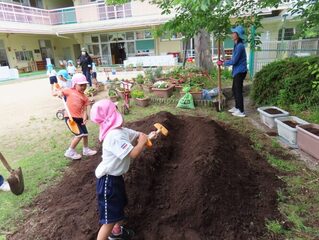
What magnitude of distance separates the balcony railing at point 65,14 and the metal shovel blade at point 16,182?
18327 millimetres

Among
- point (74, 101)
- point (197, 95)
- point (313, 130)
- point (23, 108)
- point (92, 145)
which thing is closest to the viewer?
point (313, 130)

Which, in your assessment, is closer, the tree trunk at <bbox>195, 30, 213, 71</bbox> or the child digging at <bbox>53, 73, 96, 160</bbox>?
the child digging at <bbox>53, 73, 96, 160</bbox>

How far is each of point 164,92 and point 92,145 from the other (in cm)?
334

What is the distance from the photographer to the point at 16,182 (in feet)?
11.2

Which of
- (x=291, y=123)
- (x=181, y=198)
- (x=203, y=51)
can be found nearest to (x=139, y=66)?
(x=203, y=51)

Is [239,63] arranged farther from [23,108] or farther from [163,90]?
[23,108]

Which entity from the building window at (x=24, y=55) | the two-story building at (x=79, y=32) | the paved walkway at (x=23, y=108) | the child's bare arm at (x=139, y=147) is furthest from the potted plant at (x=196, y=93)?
the building window at (x=24, y=55)

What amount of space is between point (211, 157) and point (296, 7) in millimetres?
3193

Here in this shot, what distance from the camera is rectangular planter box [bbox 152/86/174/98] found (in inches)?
303

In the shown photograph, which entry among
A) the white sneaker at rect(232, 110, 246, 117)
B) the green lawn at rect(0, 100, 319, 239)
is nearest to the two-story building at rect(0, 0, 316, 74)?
the white sneaker at rect(232, 110, 246, 117)

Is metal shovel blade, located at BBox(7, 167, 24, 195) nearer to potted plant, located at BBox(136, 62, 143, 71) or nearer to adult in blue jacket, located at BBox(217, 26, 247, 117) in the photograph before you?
adult in blue jacket, located at BBox(217, 26, 247, 117)

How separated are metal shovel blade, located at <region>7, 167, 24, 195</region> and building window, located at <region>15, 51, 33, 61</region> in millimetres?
20299

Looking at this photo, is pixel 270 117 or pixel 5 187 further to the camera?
pixel 270 117

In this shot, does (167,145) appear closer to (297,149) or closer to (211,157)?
(211,157)
